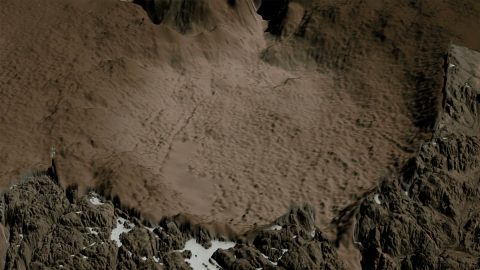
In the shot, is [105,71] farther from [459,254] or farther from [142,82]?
[459,254]

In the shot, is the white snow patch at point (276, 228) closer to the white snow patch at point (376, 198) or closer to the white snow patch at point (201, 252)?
the white snow patch at point (201, 252)

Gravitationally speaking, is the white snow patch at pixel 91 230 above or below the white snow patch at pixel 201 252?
below

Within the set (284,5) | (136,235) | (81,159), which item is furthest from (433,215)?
(284,5)

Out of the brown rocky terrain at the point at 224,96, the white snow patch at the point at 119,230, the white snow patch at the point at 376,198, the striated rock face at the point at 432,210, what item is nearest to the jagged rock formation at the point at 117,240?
the white snow patch at the point at 119,230

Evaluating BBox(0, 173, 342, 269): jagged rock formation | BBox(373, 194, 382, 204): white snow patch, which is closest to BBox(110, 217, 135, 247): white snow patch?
BBox(0, 173, 342, 269): jagged rock formation

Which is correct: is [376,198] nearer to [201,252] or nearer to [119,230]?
[201,252]
